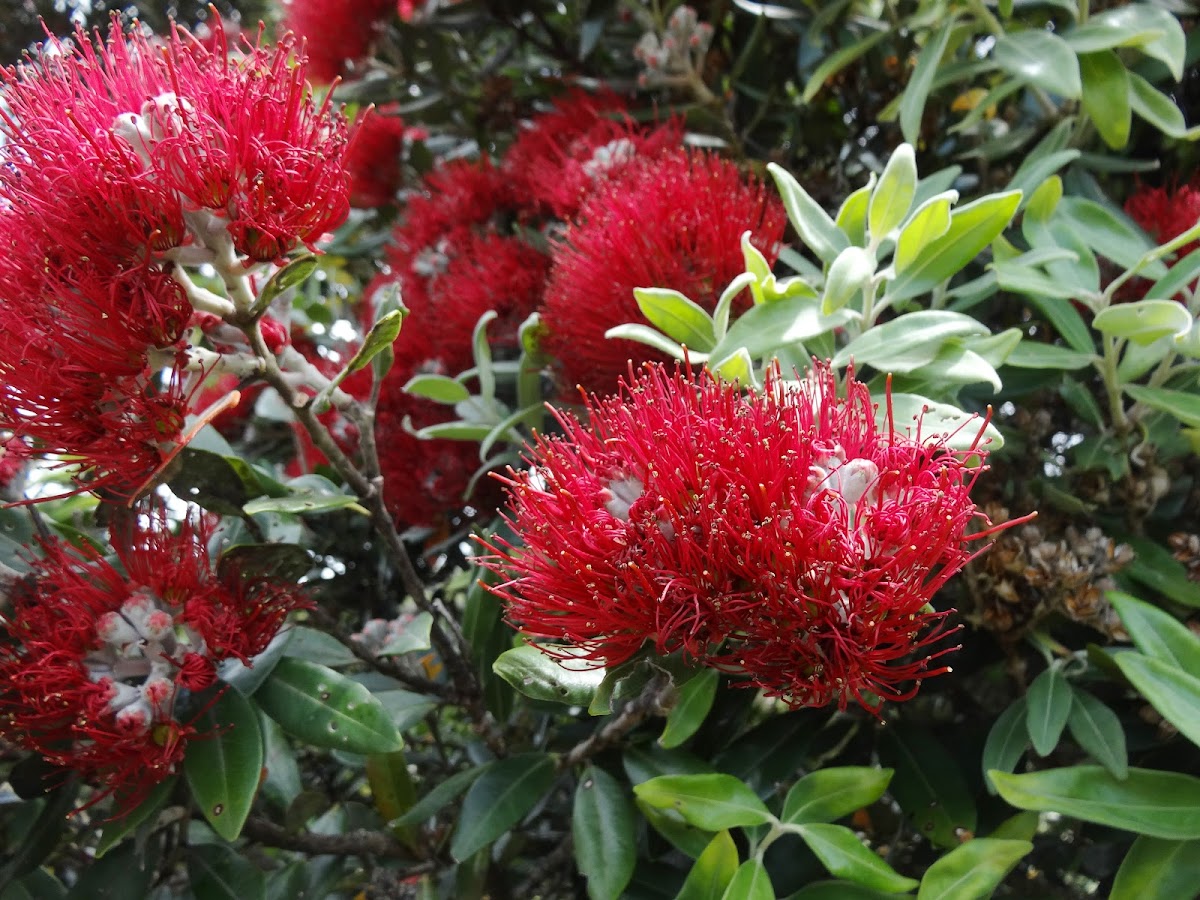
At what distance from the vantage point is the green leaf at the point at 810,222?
2.48ft

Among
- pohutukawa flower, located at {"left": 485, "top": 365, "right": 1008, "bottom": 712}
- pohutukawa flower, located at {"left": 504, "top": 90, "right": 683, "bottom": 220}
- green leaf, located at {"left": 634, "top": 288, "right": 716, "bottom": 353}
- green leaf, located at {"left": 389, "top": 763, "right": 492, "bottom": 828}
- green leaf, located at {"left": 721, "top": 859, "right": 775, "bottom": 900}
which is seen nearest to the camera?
pohutukawa flower, located at {"left": 485, "top": 365, "right": 1008, "bottom": 712}

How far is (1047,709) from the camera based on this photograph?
742mm

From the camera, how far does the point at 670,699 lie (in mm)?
659

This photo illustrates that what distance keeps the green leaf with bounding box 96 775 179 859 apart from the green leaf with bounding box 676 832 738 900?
45 cm

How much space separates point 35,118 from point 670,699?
0.64m

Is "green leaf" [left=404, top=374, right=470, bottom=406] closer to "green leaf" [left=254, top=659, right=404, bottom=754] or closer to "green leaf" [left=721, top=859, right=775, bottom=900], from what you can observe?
"green leaf" [left=254, top=659, right=404, bottom=754]

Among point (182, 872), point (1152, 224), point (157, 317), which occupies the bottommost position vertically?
point (182, 872)

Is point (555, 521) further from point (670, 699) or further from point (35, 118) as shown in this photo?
point (35, 118)

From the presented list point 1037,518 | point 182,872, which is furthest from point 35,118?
point 1037,518

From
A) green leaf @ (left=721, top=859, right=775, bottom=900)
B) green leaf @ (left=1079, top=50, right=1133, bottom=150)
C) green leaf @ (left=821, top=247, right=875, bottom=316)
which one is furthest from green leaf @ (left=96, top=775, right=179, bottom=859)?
green leaf @ (left=1079, top=50, right=1133, bottom=150)

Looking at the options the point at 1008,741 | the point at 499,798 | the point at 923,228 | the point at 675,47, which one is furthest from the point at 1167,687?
the point at 675,47

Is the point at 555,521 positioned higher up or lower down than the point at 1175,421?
higher up

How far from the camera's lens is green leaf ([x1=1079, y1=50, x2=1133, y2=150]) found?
0.94 meters

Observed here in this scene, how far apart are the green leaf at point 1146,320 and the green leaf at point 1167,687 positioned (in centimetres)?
25
